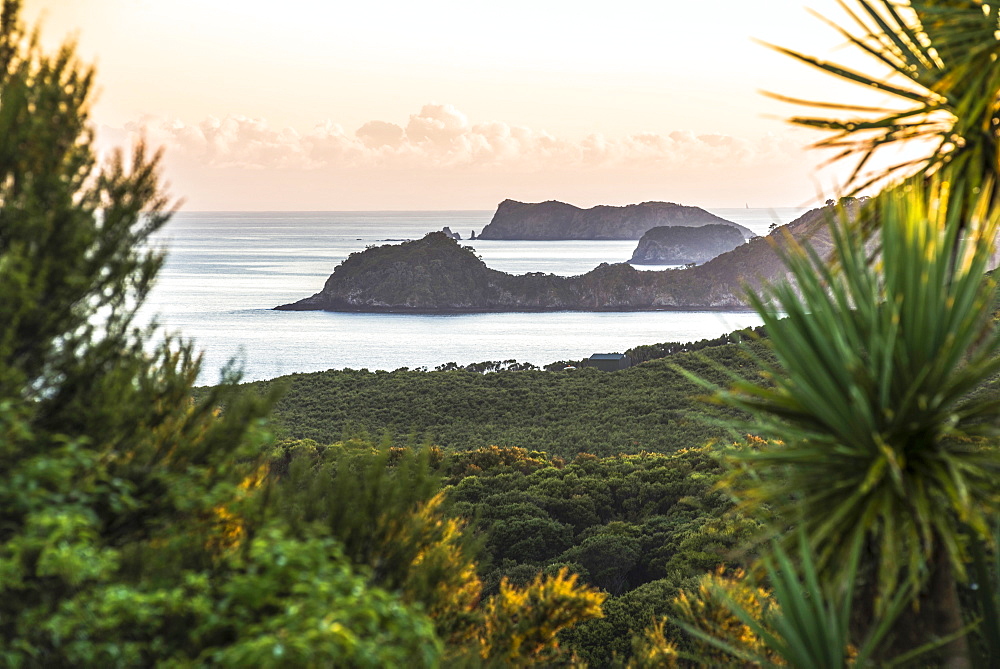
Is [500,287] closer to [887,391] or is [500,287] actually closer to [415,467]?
[415,467]

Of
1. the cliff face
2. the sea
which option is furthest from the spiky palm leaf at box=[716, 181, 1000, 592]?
the cliff face

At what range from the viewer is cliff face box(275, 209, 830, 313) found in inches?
4990

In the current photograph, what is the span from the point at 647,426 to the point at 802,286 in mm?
33281

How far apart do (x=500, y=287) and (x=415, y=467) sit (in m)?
124

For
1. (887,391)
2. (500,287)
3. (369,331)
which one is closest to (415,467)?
(887,391)

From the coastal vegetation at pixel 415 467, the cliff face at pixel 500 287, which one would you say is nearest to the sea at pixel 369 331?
the cliff face at pixel 500 287

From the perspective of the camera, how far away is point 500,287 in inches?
5108

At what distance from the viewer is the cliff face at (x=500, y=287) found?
127 meters

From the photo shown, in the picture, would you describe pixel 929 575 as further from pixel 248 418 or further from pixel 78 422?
pixel 78 422

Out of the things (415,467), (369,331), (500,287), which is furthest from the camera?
(500,287)

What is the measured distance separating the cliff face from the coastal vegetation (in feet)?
391

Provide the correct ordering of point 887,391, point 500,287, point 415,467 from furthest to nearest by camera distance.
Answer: point 500,287 < point 415,467 < point 887,391

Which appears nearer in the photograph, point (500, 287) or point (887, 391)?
point (887, 391)

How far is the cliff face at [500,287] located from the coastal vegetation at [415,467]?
4688 inches
